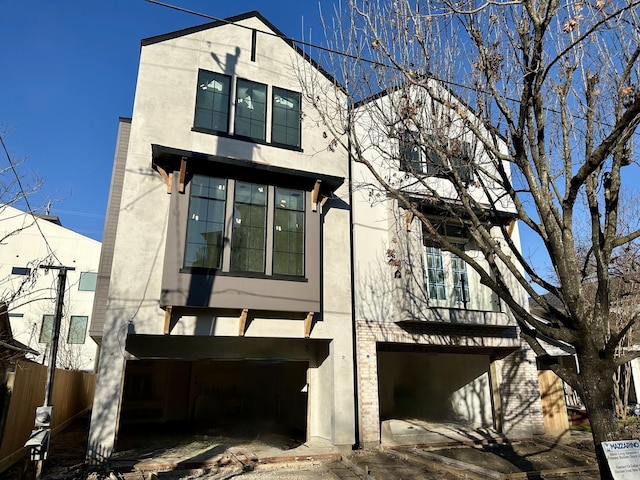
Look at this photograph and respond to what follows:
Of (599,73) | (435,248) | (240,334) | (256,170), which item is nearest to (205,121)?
(256,170)

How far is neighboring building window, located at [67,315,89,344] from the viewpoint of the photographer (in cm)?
2431

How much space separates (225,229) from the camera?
33.0 ft

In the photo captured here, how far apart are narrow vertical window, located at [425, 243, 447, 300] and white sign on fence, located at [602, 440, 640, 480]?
700 cm

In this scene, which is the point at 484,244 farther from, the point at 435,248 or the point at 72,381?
the point at 72,381

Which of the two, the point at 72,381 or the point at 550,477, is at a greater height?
the point at 72,381

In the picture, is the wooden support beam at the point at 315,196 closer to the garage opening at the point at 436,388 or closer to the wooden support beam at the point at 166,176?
the wooden support beam at the point at 166,176

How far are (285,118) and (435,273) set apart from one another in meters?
5.87

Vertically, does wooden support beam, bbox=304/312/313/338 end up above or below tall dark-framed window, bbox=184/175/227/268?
below

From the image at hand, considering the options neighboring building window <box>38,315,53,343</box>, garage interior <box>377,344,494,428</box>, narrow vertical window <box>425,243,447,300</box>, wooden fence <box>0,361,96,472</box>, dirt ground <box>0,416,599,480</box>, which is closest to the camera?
dirt ground <box>0,416,599,480</box>

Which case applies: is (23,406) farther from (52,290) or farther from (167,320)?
(52,290)

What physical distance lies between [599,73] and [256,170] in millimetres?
6877

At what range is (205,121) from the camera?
1107cm

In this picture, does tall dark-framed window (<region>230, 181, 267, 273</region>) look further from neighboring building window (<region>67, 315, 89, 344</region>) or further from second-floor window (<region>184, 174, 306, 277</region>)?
neighboring building window (<region>67, 315, 89, 344</region>)

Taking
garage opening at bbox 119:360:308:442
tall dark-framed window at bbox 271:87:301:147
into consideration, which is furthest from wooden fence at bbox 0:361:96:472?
tall dark-framed window at bbox 271:87:301:147
